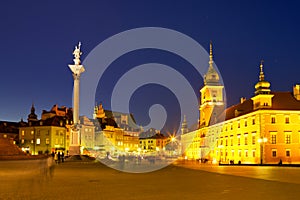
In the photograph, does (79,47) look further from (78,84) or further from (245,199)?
(245,199)

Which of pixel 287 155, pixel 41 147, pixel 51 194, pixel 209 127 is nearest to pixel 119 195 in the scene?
pixel 51 194

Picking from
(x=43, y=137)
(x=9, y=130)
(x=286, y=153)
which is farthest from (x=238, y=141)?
(x=9, y=130)

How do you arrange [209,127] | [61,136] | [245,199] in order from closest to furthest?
[245,199]
[209,127]
[61,136]

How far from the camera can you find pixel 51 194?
14781 millimetres

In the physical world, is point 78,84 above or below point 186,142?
above

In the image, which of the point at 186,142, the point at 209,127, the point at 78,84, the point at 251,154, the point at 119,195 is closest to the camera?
the point at 119,195

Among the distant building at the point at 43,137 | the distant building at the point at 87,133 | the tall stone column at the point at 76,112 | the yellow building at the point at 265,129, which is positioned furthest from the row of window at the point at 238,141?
the distant building at the point at 87,133

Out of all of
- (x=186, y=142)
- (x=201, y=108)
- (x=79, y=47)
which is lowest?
(x=186, y=142)

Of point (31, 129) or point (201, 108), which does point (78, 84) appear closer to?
point (31, 129)

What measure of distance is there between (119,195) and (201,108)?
333 ft

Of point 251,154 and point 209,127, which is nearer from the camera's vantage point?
point 251,154

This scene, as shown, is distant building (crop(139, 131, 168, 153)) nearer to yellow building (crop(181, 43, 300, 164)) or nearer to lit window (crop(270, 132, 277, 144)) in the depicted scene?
yellow building (crop(181, 43, 300, 164))

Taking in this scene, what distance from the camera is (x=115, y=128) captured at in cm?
14662

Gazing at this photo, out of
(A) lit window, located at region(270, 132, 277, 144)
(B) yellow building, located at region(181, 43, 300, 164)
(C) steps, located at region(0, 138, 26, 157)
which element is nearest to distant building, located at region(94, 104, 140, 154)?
(B) yellow building, located at region(181, 43, 300, 164)
